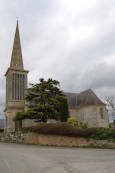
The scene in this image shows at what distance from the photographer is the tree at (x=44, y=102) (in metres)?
22.1

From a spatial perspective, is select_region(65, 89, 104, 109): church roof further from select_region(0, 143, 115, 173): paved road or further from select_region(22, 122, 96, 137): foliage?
select_region(0, 143, 115, 173): paved road

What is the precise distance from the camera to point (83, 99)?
38.2 meters

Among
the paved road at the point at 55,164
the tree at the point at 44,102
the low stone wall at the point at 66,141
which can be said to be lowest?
the low stone wall at the point at 66,141

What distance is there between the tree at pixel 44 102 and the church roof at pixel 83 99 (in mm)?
12607

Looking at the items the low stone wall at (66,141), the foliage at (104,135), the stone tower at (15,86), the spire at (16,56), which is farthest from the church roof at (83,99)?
the low stone wall at (66,141)

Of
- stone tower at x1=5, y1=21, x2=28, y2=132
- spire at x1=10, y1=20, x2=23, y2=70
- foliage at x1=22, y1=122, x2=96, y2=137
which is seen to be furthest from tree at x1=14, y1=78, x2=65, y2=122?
spire at x1=10, y1=20, x2=23, y2=70

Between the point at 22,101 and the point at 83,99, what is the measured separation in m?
13.2

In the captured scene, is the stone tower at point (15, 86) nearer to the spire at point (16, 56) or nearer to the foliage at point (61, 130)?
the spire at point (16, 56)

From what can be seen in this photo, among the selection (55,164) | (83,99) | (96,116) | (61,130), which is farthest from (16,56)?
(55,164)

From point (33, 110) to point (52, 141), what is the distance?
5374 mm

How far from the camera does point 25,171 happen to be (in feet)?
Answer: 22.7

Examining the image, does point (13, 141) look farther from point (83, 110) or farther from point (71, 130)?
point (83, 110)

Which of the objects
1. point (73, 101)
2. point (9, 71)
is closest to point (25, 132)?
point (73, 101)

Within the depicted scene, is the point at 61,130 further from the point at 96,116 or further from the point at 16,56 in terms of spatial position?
the point at 16,56
